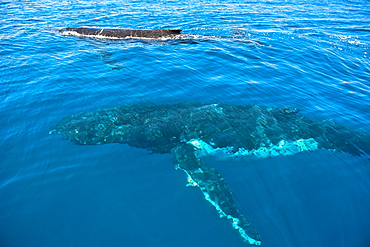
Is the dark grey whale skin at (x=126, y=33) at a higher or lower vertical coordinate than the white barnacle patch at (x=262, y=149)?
higher

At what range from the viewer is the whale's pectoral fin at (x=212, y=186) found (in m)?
6.56

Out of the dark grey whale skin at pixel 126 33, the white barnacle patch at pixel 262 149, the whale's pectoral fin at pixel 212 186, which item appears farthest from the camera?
the dark grey whale skin at pixel 126 33

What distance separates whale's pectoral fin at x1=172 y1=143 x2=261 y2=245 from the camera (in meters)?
6.56

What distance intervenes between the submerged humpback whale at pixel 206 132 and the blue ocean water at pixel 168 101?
1.42 feet

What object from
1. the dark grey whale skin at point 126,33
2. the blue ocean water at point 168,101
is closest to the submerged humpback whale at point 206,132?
the blue ocean water at point 168,101

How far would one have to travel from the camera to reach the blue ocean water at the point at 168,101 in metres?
6.64

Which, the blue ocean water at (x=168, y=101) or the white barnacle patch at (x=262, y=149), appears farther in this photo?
the white barnacle patch at (x=262, y=149)

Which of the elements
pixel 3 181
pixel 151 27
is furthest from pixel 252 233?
pixel 151 27

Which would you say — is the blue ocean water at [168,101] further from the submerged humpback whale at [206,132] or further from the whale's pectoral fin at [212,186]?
the submerged humpback whale at [206,132]

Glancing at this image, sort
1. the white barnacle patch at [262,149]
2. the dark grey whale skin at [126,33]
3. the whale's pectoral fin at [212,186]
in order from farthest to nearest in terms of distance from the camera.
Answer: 1. the dark grey whale skin at [126,33]
2. the white barnacle patch at [262,149]
3. the whale's pectoral fin at [212,186]

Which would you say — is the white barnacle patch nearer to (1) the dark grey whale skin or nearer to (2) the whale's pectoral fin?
(2) the whale's pectoral fin

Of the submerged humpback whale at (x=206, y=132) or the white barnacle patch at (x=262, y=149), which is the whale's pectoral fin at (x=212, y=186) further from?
the white barnacle patch at (x=262, y=149)

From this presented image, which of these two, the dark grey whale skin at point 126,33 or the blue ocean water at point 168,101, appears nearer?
the blue ocean water at point 168,101

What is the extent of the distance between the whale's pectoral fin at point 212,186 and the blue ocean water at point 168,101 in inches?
8.4
